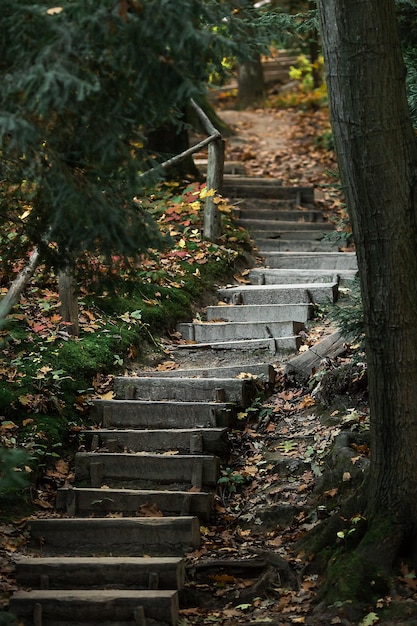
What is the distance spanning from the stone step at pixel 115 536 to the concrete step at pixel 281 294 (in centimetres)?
424

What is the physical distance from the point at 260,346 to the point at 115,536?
10.5 ft

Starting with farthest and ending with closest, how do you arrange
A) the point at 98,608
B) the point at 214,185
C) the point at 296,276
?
the point at 214,185 → the point at 296,276 → the point at 98,608

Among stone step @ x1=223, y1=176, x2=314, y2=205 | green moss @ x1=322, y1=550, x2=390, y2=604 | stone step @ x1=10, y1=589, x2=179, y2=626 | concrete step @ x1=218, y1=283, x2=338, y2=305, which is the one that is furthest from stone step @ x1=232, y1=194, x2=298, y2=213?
stone step @ x1=10, y1=589, x2=179, y2=626

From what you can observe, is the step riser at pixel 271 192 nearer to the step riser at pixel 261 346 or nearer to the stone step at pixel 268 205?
the stone step at pixel 268 205

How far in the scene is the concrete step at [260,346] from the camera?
9.12 meters

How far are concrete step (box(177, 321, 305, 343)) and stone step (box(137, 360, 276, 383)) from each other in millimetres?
861

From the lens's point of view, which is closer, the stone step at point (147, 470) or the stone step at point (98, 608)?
the stone step at point (98, 608)

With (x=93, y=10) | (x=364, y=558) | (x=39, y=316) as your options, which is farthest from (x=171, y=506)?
(x=93, y=10)

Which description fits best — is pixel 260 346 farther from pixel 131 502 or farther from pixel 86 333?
pixel 131 502

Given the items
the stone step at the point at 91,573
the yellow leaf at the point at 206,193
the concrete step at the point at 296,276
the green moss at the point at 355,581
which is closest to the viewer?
the green moss at the point at 355,581

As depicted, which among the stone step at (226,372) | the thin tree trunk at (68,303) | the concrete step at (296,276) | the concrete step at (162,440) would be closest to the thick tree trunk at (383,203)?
the concrete step at (162,440)

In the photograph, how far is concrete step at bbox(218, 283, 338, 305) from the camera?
10.3 metres

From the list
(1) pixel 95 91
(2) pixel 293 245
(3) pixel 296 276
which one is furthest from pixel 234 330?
(1) pixel 95 91

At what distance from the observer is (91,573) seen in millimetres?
6090
